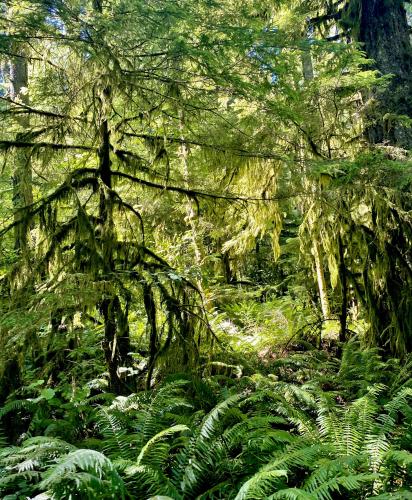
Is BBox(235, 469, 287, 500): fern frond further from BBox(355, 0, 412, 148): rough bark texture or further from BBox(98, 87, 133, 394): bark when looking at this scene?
BBox(355, 0, 412, 148): rough bark texture

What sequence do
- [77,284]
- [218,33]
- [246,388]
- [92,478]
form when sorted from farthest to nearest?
[246,388], [218,33], [77,284], [92,478]

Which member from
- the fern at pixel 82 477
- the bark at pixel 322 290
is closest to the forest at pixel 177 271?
the fern at pixel 82 477

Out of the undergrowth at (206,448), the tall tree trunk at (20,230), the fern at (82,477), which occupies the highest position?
the tall tree trunk at (20,230)

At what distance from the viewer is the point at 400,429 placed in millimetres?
3568

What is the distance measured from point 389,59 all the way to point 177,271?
4829 mm

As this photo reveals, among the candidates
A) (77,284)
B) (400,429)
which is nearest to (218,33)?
(77,284)

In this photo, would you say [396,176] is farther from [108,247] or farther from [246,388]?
[108,247]

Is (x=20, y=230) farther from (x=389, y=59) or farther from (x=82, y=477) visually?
→ (x=389, y=59)

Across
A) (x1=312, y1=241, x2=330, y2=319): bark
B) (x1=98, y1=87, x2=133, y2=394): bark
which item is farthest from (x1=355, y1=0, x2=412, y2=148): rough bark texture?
(x1=98, y1=87, x2=133, y2=394): bark

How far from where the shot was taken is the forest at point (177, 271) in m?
3.00

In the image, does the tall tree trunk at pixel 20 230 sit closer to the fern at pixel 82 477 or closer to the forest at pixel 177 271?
the forest at pixel 177 271


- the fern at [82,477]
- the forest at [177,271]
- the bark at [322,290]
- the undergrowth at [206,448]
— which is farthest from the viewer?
the bark at [322,290]

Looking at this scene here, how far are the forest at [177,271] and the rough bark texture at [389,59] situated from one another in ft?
0.15

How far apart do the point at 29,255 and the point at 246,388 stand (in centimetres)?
255
